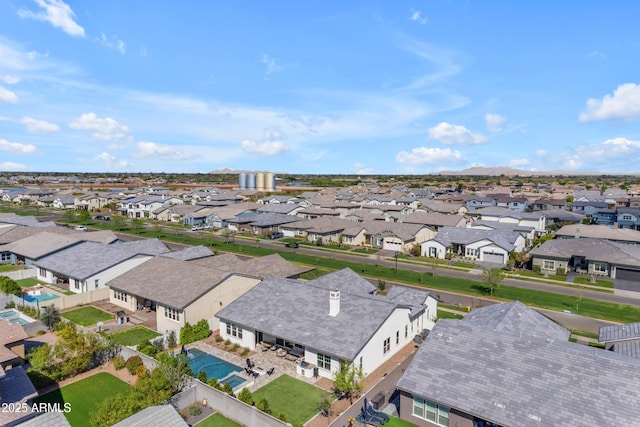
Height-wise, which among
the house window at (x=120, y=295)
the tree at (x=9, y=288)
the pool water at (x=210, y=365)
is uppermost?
the tree at (x=9, y=288)

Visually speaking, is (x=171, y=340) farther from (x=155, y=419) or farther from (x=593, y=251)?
(x=593, y=251)

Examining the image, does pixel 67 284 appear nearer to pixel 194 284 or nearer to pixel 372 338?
pixel 194 284

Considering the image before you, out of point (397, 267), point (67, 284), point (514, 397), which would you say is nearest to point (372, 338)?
point (514, 397)

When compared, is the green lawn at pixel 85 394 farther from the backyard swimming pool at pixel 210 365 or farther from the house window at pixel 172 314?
the house window at pixel 172 314

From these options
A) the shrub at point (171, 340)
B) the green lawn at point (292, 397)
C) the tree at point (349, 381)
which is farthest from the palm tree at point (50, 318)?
the tree at point (349, 381)

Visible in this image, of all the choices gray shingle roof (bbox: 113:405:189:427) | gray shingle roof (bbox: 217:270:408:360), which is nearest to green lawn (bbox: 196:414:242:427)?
gray shingle roof (bbox: 113:405:189:427)

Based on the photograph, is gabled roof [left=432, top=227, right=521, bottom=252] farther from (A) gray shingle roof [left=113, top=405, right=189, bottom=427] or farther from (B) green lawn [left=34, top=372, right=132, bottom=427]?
(A) gray shingle roof [left=113, top=405, right=189, bottom=427]
